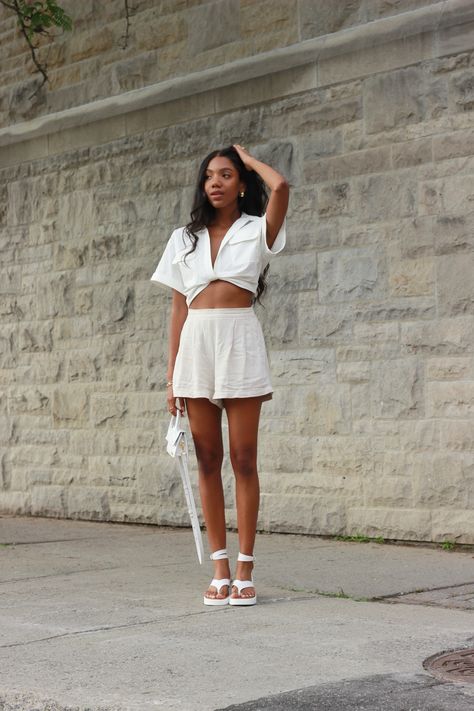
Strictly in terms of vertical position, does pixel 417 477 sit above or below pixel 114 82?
below

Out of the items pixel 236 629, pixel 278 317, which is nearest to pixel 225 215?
pixel 236 629

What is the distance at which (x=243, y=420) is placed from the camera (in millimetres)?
5031

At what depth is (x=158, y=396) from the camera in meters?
8.32

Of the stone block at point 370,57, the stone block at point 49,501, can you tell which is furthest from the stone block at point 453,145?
the stone block at point 49,501

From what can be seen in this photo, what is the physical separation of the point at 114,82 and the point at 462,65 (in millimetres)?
3174

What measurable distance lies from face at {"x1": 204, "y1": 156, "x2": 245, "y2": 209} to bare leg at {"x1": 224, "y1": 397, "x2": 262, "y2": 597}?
0.88 metres

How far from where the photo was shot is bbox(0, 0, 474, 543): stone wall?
6.76 metres

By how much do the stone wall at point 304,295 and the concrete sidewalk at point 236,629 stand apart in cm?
57

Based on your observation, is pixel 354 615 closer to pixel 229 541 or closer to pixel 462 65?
pixel 229 541

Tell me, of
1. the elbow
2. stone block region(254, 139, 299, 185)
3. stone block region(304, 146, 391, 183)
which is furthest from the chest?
stone block region(254, 139, 299, 185)

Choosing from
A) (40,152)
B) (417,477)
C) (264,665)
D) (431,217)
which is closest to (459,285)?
(431,217)

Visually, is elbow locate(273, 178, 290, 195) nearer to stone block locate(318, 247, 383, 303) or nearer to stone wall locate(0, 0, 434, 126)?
stone block locate(318, 247, 383, 303)

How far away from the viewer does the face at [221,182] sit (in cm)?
506

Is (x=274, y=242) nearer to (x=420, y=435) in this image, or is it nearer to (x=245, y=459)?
(x=245, y=459)
